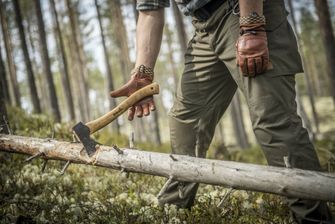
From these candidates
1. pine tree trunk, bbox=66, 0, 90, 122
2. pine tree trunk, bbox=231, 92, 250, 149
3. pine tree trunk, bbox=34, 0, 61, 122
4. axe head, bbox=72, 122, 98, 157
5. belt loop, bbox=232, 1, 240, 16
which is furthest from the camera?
pine tree trunk, bbox=231, 92, 250, 149

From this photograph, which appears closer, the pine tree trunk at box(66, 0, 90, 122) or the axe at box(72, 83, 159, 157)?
the axe at box(72, 83, 159, 157)

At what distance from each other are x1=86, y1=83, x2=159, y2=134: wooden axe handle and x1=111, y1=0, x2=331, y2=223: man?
0.09 m

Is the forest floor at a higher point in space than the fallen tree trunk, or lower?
lower

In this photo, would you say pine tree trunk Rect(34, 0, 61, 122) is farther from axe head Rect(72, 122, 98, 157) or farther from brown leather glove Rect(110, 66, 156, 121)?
axe head Rect(72, 122, 98, 157)

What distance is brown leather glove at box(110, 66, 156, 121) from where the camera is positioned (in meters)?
2.66

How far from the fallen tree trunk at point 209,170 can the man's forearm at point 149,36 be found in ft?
2.65

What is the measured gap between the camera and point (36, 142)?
9.34 ft

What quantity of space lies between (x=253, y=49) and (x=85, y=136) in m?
1.29

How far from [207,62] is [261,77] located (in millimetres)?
609

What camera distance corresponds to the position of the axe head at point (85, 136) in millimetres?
2391

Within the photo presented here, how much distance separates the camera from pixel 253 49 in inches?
80.9

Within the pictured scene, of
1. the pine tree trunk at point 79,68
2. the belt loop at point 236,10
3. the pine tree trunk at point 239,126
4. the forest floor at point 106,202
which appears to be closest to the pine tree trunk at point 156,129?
the pine tree trunk at point 79,68

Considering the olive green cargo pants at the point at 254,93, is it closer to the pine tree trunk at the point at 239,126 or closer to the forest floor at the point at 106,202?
the forest floor at the point at 106,202

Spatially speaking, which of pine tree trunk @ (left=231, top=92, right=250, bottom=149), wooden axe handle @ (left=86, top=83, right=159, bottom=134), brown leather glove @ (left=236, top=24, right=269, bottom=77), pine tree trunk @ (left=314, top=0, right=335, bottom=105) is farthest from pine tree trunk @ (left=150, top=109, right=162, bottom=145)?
brown leather glove @ (left=236, top=24, right=269, bottom=77)
